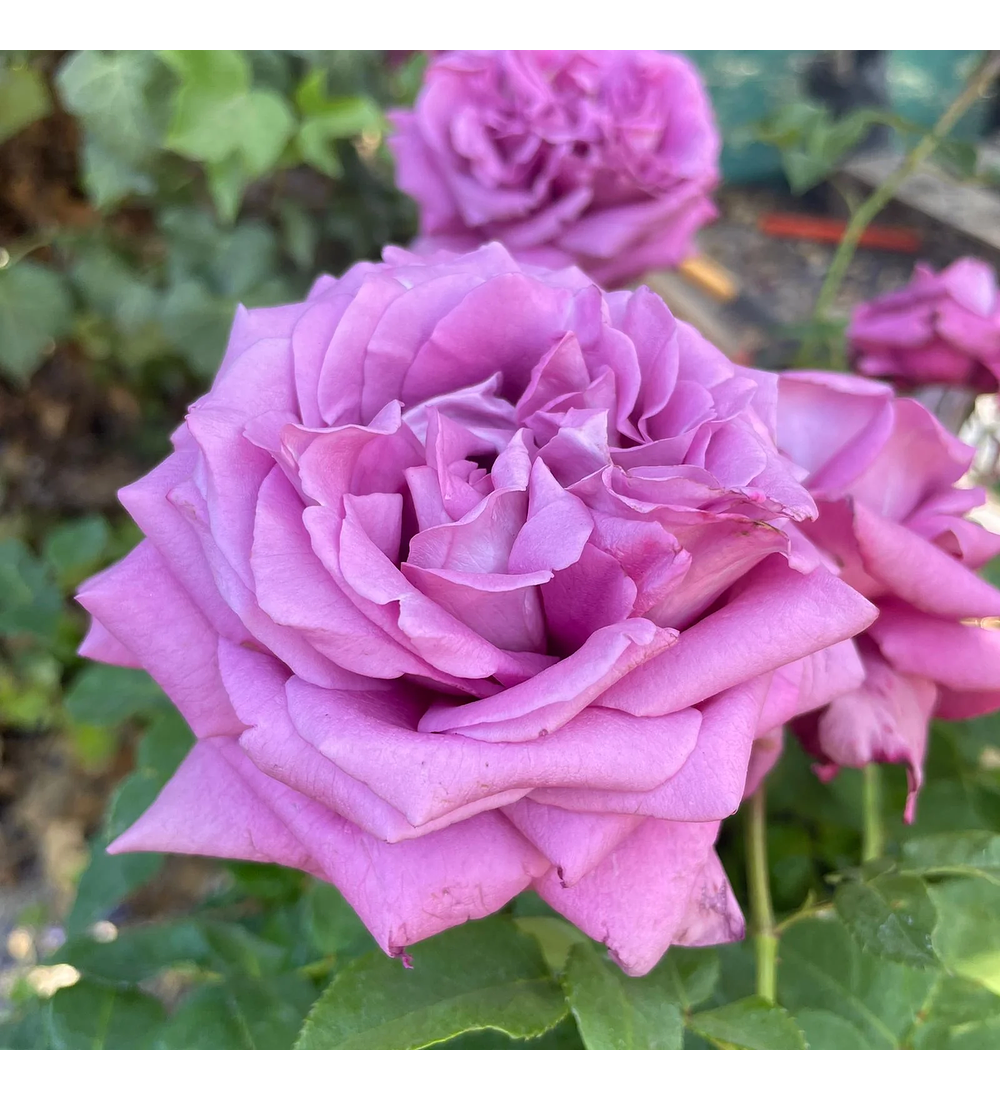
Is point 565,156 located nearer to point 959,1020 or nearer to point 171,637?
point 171,637

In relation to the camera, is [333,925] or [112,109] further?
[112,109]

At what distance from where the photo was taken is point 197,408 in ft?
1.03

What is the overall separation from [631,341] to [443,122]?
45 centimetres

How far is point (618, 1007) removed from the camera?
37 cm

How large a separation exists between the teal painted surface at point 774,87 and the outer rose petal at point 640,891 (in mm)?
1357

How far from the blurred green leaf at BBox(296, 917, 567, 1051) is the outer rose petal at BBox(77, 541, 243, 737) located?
140 mm

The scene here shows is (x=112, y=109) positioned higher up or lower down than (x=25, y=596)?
higher up

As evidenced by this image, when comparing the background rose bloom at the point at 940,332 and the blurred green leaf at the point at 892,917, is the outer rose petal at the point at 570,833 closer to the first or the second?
the blurred green leaf at the point at 892,917

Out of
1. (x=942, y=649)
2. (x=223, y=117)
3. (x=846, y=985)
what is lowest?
(x=846, y=985)

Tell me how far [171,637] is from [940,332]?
581mm

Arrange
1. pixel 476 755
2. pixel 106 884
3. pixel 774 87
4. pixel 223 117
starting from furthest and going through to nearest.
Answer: pixel 774 87, pixel 223 117, pixel 106 884, pixel 476 755

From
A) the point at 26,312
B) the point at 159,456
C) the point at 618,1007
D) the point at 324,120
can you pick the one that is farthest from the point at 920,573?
the point at 159,456

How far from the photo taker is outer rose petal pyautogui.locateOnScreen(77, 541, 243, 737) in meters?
0.34

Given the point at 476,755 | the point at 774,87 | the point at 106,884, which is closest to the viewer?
the point at 476,755
